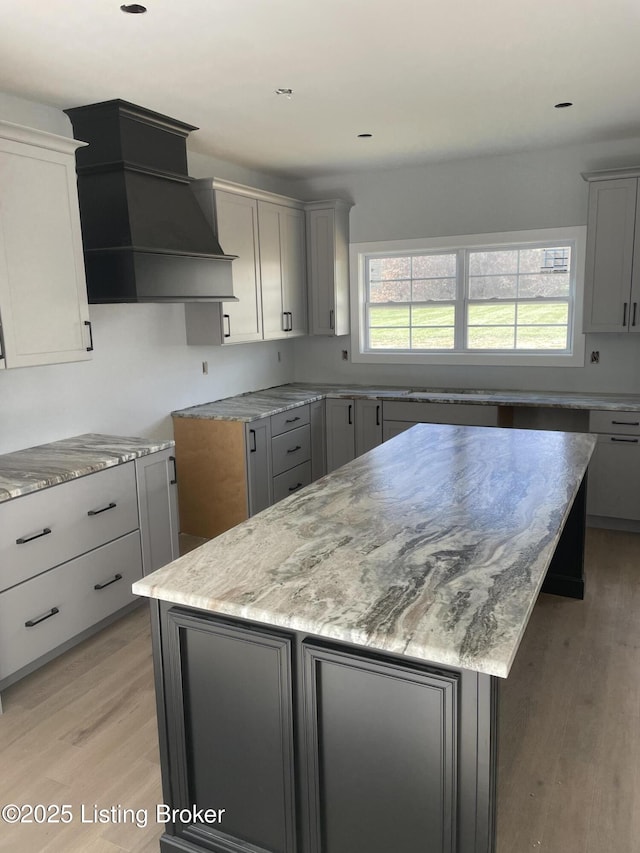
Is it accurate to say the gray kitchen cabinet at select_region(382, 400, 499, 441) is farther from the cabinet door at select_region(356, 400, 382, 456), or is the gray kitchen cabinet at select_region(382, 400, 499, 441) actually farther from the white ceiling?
the white ceiling

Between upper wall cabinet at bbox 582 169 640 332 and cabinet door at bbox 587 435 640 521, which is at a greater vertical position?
upper wall cabinet at bbox 582 169 640 332

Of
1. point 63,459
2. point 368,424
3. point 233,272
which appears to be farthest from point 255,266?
point 63,459

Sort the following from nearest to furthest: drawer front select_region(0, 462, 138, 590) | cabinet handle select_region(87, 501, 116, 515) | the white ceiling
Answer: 1. the white ceiling
2. drawer front select_region(0, 462, 138, 590)
3. cabinet handle select_region(87, 501, 116, 515)

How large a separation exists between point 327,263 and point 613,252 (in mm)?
2162

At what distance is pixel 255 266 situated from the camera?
471 centimetres

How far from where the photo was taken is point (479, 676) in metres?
1.37

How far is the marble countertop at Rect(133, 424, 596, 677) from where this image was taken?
1.45 metres

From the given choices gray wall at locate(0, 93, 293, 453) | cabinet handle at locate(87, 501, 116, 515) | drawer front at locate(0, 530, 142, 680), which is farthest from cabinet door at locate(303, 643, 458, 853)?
gray wall at locate(0, 93, 293, 453)

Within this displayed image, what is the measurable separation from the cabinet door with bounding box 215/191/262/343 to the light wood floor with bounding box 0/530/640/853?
2138 mm

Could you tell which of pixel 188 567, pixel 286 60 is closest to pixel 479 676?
pixel 188 567

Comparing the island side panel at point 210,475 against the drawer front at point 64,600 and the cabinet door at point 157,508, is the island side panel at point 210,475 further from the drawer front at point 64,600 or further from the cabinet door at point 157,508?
the drawer front at point 64,600

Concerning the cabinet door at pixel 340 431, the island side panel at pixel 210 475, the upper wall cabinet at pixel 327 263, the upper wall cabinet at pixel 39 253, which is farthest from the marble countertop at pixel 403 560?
the upper wall cabinet at pixel 327 263

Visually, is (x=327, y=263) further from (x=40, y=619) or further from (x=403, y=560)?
(x=403, y=560)

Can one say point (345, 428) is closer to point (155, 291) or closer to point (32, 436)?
point (155, 291)
